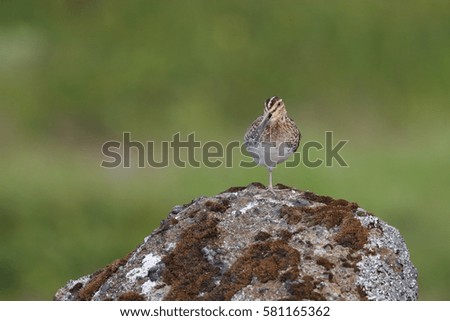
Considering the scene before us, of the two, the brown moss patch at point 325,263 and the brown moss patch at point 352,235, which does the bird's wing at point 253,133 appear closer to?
the brown moss patch at point 352,235

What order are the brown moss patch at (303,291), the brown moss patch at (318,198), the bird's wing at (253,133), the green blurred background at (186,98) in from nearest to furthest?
the brown moss patch at (303,291), the brown moss patch at (318,198), the bird's wing at (253,133), the green blurred background at (186,98)

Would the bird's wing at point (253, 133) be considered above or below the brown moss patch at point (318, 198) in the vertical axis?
above

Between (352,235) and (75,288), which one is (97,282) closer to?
(75,288)

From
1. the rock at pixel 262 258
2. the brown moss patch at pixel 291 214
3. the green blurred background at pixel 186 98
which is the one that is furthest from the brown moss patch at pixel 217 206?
the green blurred background at pixel 186 98

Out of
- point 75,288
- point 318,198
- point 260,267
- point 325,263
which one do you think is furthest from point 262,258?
point 75,288

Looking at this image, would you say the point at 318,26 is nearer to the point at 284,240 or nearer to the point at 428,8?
the point at 428,8
